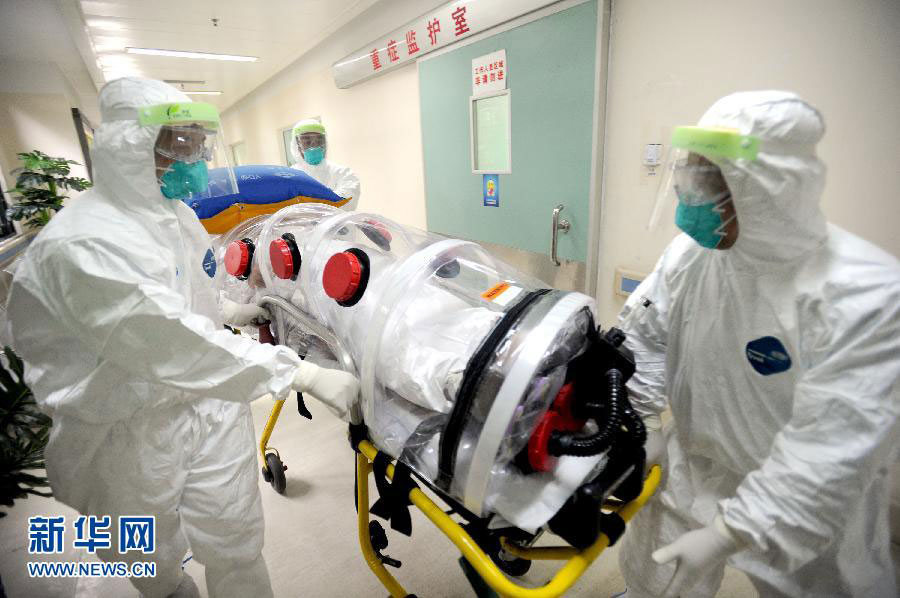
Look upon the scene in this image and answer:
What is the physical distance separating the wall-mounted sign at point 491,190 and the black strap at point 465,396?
1.98 metres

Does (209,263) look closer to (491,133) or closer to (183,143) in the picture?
(183,143)

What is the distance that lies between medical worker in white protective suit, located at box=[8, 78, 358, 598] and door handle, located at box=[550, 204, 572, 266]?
162cm

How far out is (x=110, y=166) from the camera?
1106 millimetres

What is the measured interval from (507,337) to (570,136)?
1.73 meters

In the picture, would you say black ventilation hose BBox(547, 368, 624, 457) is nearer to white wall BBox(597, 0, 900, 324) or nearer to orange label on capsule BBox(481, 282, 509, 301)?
orange label on capsule BBox(481, 282, 509, 301)

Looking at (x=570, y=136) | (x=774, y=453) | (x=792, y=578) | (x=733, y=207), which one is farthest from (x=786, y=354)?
(x=570, y=136)

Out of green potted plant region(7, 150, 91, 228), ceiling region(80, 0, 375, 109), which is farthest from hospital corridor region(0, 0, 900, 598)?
green potted plant region(7, 150, 91, 228)

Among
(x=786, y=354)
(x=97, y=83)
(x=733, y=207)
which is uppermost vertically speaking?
(x=97, y=83)

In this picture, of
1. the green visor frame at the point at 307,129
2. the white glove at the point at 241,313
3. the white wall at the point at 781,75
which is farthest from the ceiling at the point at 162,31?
the white glove at the point at 241,313

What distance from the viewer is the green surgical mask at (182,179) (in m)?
1.20

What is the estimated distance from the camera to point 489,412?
2.52 feet

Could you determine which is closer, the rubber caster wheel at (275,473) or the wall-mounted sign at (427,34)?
the rubber caster wheel at (275,473)

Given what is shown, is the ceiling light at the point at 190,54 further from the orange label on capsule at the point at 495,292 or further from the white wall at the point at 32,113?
the orange label on capsule at the point at 495,292

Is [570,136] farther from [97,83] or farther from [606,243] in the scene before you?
[97,83]
